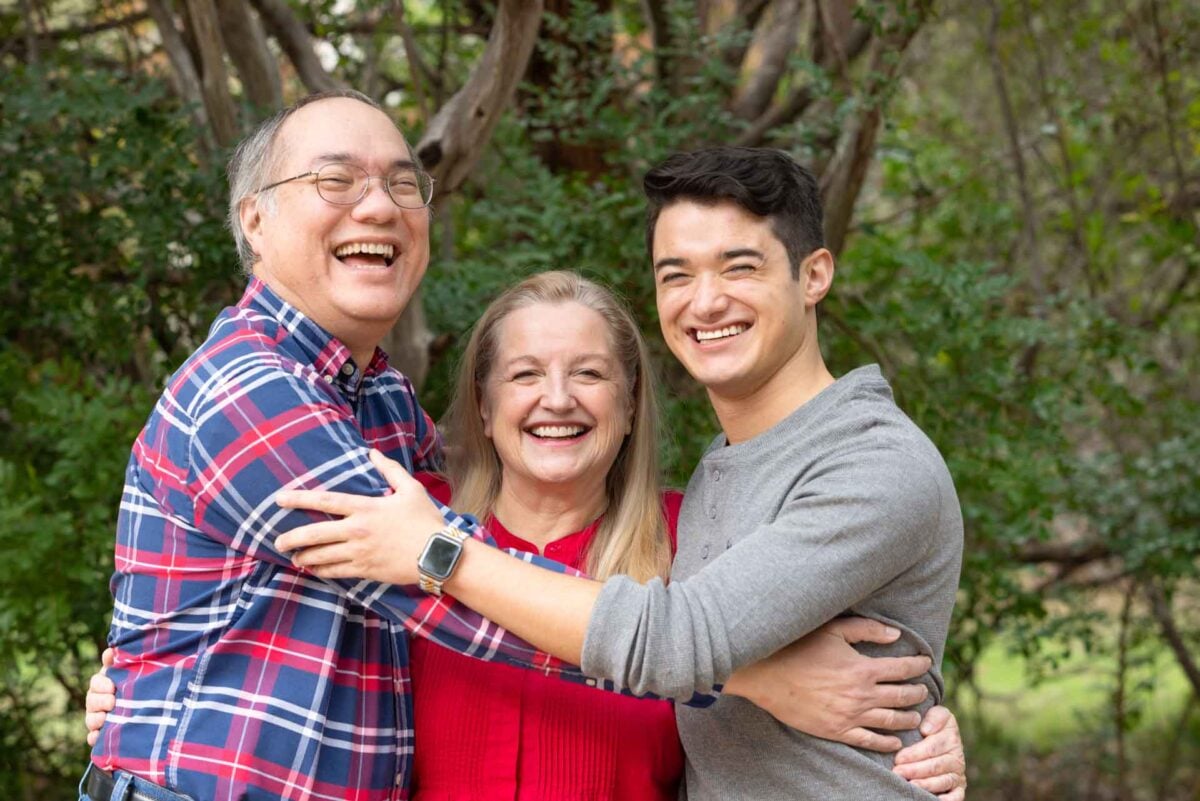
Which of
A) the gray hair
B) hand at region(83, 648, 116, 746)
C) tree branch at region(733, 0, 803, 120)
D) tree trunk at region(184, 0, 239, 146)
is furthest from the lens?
tree branch at region(733, 0, 803, 120)

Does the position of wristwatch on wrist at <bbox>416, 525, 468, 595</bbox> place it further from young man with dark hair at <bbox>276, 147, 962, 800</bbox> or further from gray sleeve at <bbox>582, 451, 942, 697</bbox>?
gray sleeve at <bbox>582, 451, 942, 697</bbox>

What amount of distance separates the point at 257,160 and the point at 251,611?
0.87 meters

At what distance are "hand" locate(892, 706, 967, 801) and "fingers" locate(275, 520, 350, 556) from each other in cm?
103

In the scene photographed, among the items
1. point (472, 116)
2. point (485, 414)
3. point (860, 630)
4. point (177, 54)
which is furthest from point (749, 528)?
point (177, 54)

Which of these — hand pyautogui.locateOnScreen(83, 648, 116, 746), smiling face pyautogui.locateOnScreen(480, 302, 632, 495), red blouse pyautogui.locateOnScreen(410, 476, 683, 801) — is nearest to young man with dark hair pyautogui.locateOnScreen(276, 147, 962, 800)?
red blouse pyautogui.locateOnScreen(410, 476, 683, 801)

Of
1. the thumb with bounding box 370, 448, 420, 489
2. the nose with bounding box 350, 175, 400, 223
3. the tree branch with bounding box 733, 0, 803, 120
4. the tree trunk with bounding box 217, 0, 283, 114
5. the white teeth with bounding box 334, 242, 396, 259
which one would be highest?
the tree branch with bounding box 733, 0, 803, 120

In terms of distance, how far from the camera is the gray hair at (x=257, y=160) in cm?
243

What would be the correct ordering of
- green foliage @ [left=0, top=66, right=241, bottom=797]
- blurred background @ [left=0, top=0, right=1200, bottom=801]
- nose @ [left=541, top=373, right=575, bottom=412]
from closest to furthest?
1. nose @ [left=541, top=373, right=575, bottom=412]
2. green foliage @ [left=0, top=66, right=241, bottom=797]
3. blurred background @ [left=0, top=0, right=1200, bottom=801]

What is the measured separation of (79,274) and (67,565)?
0.94 metres

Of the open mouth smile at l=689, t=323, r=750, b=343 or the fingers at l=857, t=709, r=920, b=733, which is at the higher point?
the open mouth smile at l=689, t=323, r=750, b=343

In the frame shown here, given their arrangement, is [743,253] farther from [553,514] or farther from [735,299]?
[553,514]

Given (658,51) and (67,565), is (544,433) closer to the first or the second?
(67,565)

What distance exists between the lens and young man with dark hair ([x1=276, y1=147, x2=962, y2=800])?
6.58 feet

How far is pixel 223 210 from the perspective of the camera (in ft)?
12.0
